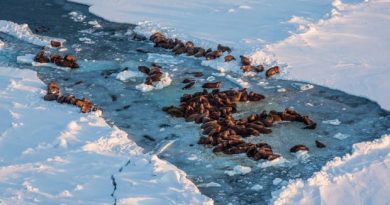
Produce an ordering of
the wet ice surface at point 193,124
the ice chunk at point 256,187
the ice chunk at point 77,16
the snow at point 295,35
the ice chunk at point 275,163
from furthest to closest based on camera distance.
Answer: the ice chunk at point 77,16 < the snow at point 295,35 < the ice chunk at point 275,163 < the wet ice surface at point 193,124 < the ice chunk at point 256,187

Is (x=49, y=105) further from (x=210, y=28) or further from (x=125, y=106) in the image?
(x=210, y=28)

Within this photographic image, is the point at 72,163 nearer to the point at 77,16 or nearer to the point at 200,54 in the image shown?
the point at 200,54

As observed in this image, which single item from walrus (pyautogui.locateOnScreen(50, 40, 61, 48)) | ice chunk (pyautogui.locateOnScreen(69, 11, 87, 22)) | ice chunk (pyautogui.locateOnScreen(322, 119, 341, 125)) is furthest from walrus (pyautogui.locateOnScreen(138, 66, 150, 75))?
ice chunk (pyautogui.locateOnScreen(69, 11, 87, 22))

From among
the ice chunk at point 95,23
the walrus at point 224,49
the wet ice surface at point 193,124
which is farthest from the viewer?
the ice chunk at point 95,23

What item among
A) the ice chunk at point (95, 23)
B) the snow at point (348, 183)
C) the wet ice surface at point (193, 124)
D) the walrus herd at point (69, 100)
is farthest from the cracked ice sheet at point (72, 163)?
the ice chunk at point (95, 23)

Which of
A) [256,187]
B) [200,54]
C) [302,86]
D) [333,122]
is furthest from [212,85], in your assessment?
[256,187]

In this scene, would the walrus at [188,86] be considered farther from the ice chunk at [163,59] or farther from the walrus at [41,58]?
the walrus at [41,58]
